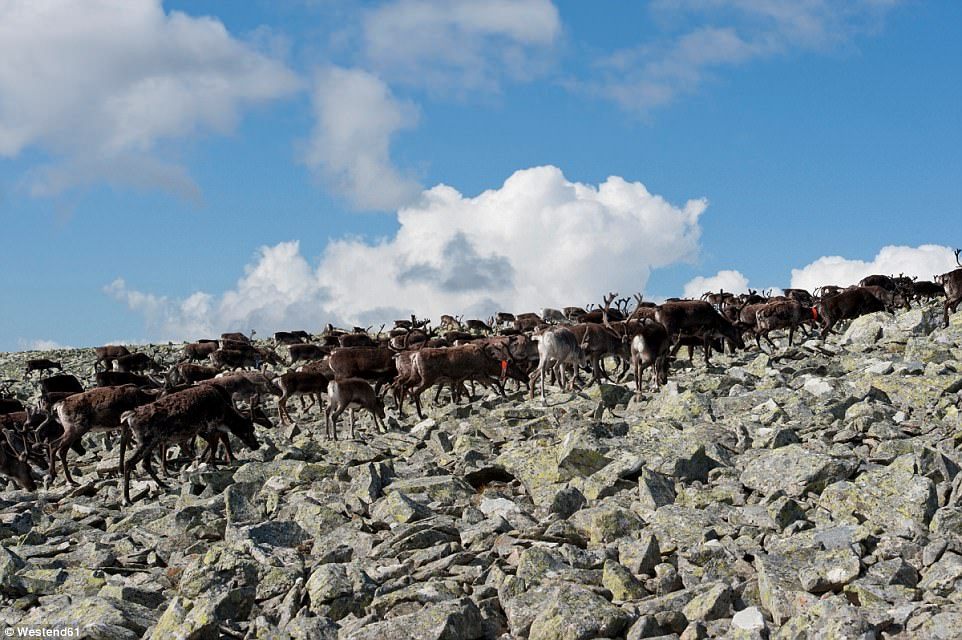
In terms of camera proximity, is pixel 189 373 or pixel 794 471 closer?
pixel 794 471

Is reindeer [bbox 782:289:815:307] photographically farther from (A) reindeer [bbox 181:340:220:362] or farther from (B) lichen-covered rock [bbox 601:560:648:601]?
(B) lichen-covered rock [bbox 601:560:648:601]

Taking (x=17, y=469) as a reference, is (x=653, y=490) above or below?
below

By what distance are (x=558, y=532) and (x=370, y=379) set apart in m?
12.9

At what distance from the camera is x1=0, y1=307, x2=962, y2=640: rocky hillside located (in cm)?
677

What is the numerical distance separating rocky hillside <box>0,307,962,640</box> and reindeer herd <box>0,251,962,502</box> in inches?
37.8

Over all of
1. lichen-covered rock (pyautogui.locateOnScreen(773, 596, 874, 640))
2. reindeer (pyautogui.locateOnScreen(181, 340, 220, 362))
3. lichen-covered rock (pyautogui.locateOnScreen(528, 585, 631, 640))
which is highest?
reindeer (pyautogui.locateOnScreen(181, 340, 220, 362))

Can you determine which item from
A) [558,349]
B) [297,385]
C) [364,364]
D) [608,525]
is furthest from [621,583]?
[364,364]

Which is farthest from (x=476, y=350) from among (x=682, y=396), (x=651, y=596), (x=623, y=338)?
(x=651, y=596)

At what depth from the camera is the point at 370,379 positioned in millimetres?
20875

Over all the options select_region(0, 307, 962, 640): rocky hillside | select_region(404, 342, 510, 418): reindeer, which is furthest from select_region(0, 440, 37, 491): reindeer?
select_region(404, 342, 510, 418): reindeer

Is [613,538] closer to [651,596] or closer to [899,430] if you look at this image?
[651,596]

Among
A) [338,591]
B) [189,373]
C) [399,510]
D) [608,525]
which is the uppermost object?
[189,373]

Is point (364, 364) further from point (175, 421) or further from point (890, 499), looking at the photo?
point (890, 499)

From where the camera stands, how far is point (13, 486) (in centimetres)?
1582
